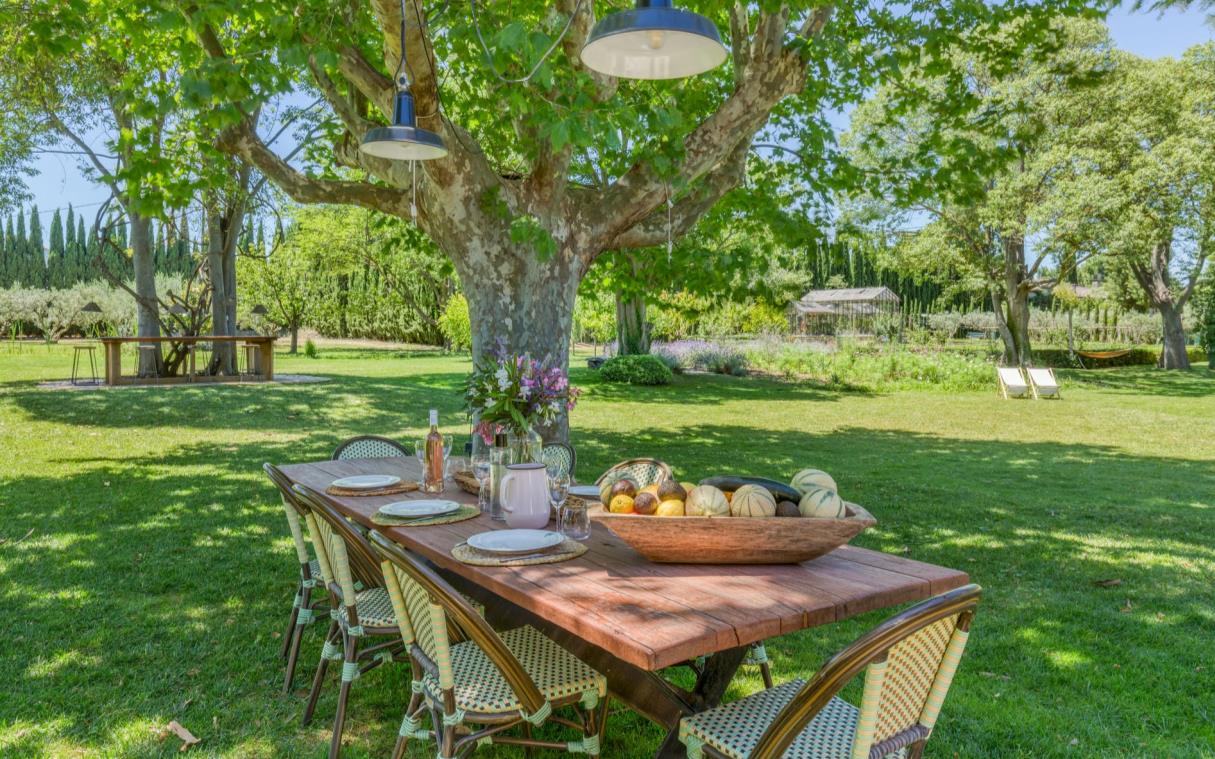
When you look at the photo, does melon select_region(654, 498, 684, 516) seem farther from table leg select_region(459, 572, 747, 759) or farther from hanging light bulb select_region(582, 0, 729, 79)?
hanging light bulb select_region(582, 0, 729, 79)

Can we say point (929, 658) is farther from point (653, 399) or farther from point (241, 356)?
point (241, 356)

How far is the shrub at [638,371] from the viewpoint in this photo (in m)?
17.0

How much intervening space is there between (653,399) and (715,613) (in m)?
12.8

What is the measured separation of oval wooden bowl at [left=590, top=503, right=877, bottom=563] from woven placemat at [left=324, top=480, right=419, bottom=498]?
4.79 feet

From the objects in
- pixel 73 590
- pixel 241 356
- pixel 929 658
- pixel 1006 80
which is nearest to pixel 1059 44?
pixel 929 658

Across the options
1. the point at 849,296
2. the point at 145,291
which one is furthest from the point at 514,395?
the point at 849,296

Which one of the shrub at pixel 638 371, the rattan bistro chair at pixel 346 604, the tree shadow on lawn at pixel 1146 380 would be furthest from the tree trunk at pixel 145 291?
the tree shadow on lawn at pixel 1146 380

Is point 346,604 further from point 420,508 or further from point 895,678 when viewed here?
point 895,678

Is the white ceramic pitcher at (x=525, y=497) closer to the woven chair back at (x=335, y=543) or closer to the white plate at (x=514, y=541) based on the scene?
the white plate at (x=514, y=541)

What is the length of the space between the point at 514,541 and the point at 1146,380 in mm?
22511

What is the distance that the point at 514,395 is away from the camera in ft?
9.35

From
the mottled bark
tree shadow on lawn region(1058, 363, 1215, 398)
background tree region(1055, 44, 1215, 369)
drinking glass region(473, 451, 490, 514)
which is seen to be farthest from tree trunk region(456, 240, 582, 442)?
the mottled bark

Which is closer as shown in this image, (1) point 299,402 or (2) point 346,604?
(2) point 346,604

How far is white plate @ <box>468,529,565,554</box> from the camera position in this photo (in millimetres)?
2252
